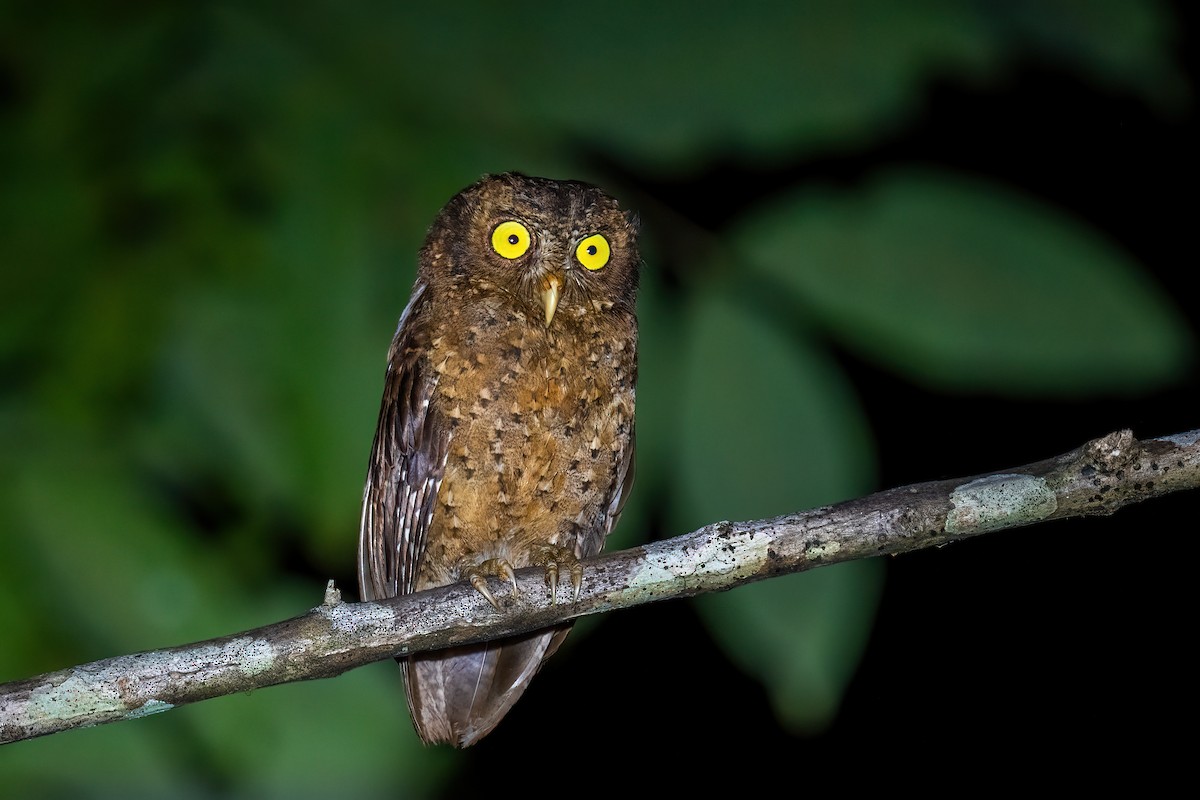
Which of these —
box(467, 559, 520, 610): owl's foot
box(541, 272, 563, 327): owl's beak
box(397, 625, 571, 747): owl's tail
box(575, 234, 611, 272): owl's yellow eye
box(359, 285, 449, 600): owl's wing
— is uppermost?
box(575, 234, 611, 272): owl's yellow eye

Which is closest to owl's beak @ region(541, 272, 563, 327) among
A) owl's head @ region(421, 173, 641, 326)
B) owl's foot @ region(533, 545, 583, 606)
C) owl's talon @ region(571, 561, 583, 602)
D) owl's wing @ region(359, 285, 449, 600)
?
owl's head @ region(421, 173, 641, 326)

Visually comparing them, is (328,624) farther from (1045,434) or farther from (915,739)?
(915,739)

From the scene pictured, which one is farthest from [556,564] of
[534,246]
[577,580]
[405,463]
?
[534,246]

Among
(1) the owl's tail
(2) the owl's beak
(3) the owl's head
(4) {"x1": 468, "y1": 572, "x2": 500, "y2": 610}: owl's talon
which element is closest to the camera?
(4) {"x1": 468, "y1": 572, "x2": 500, "y2": 610}: owl's talon

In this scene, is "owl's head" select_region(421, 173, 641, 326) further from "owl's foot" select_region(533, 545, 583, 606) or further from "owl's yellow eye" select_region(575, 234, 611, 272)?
"owl's foot" select_region(533, 545, 583, 606)

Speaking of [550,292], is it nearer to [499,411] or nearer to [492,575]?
[499,411]

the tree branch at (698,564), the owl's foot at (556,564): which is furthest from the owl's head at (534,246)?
the tree branch at (698,564)
